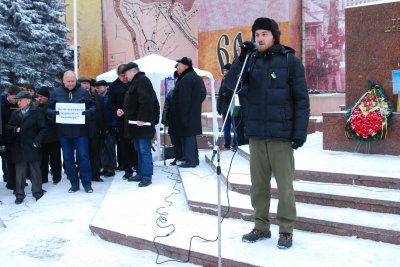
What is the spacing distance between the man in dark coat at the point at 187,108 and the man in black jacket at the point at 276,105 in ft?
11.4

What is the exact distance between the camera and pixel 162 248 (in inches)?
183

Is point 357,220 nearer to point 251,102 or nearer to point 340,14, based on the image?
point 251,102

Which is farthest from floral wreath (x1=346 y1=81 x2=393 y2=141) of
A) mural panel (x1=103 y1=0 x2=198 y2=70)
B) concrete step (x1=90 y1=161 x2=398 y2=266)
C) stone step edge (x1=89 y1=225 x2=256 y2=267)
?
mural panel (x1=103 y1=0 x2=198 y2=70)

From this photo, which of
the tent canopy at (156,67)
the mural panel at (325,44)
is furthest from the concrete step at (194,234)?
the mural panel at (325,44)

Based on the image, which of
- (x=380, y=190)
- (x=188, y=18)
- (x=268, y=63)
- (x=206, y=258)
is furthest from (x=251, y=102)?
(x=188, y=18)

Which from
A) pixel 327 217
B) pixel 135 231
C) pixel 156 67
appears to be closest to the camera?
pixel 327 217

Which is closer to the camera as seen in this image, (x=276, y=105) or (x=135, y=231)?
(x=276, y=105)

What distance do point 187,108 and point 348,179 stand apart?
10.3ft

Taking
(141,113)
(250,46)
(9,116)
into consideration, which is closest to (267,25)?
(250,46)

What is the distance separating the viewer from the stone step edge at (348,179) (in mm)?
5164

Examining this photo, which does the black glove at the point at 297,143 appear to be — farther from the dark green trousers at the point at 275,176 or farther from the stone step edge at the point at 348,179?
the stone step edge at the point at 348,179

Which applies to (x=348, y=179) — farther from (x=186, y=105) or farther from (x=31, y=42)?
(x=31, y=42)

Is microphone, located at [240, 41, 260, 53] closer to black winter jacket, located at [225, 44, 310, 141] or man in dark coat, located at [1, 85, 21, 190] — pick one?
black winter jacket, located at [225, 44, 310, 141]

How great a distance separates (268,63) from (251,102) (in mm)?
378
